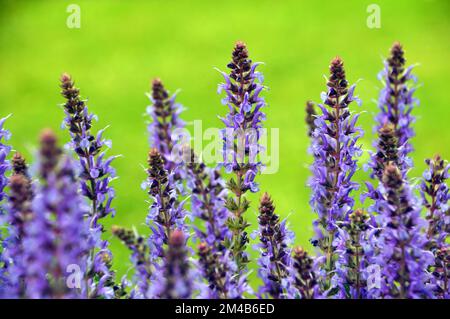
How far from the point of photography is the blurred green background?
884cm

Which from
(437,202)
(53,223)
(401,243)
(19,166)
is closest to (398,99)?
(437,202)

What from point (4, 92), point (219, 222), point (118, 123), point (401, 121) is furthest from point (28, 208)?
point (4, 92)

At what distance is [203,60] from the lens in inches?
441

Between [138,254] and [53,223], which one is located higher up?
[53,223]

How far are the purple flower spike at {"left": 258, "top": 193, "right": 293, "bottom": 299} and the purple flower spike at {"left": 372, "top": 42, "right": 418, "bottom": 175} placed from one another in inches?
28.7

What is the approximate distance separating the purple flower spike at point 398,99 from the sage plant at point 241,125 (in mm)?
574

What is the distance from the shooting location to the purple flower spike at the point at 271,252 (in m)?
2.74

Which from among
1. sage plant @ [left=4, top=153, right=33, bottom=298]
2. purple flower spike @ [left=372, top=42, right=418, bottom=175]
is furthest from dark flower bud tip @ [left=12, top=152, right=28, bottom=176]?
purple flower spike @ [left=372, top=42, right=418, bottom=175]

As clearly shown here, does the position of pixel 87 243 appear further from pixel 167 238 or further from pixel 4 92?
pixel 4 92

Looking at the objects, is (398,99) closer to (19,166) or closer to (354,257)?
A: (354,257)

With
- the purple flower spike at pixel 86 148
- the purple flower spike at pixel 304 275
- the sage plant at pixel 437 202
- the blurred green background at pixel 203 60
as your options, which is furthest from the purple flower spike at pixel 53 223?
the blurred green background at pixel 203 60

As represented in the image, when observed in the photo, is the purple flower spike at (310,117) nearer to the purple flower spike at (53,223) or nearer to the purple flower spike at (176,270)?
the purple flower spike at (176,270)

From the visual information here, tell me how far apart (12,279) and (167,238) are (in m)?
0.71

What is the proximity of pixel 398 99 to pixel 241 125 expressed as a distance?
2.44 feet
